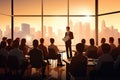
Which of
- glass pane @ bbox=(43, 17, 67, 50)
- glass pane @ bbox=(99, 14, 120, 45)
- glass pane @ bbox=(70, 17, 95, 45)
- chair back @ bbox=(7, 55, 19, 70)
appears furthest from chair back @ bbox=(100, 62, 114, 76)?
glass pane @ bbox=(70, 17, 95, 45)

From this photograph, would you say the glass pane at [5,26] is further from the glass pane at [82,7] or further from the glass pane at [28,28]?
the glass pane at [82,7]

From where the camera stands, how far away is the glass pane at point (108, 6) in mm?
16219

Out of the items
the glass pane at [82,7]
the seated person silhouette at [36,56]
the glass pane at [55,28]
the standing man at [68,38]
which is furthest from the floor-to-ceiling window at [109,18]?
the seated person silhouette at [36,56]

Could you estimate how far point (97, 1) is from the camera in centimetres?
1738

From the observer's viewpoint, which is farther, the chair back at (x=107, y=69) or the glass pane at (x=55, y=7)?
the glass pane at (x=55, y=7)

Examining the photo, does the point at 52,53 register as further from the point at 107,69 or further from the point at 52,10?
the point at 52,10

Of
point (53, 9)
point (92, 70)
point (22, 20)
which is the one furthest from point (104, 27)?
point (92, 70)

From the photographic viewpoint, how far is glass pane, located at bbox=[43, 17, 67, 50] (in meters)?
17.5

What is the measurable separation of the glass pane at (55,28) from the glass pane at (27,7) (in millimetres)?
797

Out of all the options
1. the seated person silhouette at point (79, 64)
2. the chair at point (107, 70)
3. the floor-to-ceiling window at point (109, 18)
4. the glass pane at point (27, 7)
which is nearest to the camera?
the chair at point (107, 70)

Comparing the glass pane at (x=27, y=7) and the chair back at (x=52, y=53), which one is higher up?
the glass pane at (x=27, y=7)

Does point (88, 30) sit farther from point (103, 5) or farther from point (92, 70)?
point (92, 70)

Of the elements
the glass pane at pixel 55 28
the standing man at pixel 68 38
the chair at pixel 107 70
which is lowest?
the chair at pixel 107 70

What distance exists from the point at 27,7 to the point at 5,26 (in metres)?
1.64
